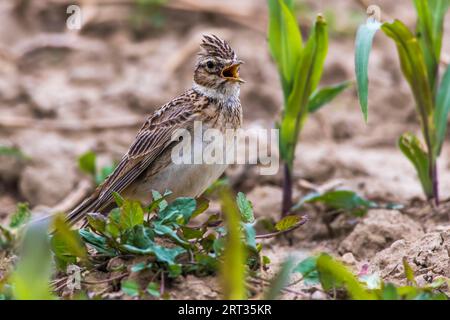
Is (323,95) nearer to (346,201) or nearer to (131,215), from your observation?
(346,201)

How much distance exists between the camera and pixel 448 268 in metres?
4.85

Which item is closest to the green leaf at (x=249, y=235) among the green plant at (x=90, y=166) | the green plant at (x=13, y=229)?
the green plant at (x=13, y=229)

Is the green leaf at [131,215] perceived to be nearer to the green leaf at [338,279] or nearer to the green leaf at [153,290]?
the green leaf at [153,290]

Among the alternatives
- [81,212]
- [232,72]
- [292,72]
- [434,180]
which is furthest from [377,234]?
[81,212]

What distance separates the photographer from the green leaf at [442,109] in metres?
6.21

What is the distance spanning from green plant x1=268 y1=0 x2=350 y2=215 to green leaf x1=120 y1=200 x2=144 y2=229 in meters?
2.17

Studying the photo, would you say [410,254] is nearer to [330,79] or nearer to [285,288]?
[285,288]

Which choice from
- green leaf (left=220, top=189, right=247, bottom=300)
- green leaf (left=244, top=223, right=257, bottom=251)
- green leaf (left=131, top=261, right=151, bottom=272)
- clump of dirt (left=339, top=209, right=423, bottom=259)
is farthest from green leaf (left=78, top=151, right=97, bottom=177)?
green leaf (left=220, top=189, right=247, bottom=300)

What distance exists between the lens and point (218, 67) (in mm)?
5910

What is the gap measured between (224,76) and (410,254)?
1.73m

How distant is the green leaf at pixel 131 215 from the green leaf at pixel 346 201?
218 cm

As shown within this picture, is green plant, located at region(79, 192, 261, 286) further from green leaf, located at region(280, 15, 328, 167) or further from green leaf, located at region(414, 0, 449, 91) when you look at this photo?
green leaf, located at region(414, 0, 449, 91)

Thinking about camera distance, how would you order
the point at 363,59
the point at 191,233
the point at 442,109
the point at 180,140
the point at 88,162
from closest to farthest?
1. the point at 191,233
2. the point at 363,59
3. the point at 180,140
4. the point at 442,109
5. the point at 88,162

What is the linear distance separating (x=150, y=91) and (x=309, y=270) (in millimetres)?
4830
